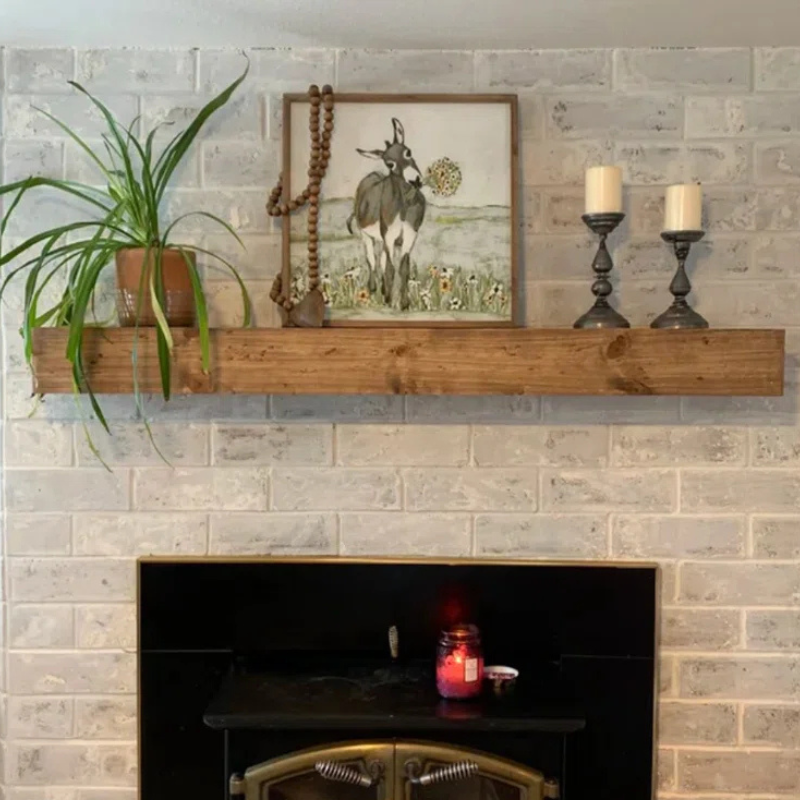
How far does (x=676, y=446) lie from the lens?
6.05ft

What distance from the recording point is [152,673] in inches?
73.4

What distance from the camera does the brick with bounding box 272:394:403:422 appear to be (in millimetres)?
1853

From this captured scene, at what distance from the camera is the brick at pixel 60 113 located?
71.5 inches

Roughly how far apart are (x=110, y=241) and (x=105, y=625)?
76cm

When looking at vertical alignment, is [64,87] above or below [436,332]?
above

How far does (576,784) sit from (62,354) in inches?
50.9

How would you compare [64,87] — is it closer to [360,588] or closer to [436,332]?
[436,332]

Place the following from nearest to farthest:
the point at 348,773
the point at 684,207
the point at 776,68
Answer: the point at 348,773 → the point at 684,207 → the point at 776,68

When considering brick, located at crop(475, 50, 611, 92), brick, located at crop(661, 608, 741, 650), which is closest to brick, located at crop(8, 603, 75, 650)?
brick, located at crop(661, 608, 741, 650)

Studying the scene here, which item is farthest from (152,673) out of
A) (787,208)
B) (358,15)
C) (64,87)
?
(787,208)

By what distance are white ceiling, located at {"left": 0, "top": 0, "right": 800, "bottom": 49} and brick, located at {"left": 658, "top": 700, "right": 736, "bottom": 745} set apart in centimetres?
130

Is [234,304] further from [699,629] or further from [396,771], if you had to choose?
[699,629]

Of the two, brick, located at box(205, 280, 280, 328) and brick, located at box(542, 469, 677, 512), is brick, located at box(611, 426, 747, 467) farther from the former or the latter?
brick, located at box(205, 280, 280, 328)

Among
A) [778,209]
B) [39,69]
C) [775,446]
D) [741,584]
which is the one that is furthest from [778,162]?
[39,69]
